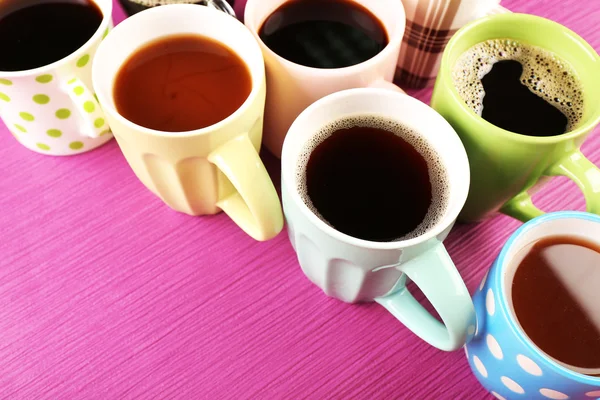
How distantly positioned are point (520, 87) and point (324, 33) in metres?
0.27

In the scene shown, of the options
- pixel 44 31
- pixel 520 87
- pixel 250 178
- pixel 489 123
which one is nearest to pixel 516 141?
pixel 489 123

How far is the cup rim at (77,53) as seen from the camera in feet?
1.95

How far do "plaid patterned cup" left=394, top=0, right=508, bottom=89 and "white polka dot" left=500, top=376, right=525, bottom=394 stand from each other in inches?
17.1

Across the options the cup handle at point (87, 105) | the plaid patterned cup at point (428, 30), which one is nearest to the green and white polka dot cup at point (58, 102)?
the cup handle at point (87, 105)

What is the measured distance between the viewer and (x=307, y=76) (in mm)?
592

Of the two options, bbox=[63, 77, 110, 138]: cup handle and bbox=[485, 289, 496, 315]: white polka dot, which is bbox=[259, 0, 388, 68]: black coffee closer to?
bbox=[63, 77, 110, 138]: cup handle

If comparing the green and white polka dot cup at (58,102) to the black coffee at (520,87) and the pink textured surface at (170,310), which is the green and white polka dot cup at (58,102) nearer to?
the pink textured surface at (170,310)

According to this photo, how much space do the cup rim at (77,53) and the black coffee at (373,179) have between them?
0.29 m

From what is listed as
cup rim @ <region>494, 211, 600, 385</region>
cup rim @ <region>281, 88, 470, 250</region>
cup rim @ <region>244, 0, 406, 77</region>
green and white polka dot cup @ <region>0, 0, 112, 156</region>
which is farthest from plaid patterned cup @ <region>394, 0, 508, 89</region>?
green and white polka dot cup @ <region>0, 0, 112, 156</region>

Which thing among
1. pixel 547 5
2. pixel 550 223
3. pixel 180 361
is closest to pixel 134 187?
pixel 180 361

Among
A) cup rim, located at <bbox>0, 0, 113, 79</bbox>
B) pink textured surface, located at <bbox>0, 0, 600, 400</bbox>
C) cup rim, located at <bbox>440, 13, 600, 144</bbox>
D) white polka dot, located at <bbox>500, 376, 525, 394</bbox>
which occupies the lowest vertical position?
pink textured surface, located at <bbox>0, 0, 600, 400</bbox>

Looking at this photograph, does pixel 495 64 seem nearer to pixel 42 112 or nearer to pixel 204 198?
pixel 204 198

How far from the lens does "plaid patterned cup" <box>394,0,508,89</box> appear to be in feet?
2.21

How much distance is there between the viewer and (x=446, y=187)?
57cm
